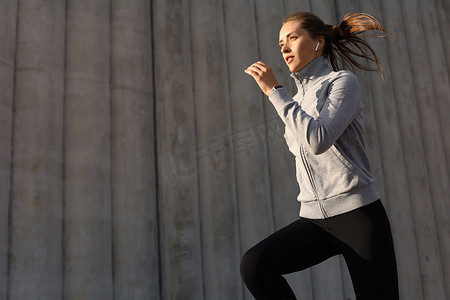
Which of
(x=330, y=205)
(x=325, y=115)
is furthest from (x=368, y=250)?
(x=325, y=115)

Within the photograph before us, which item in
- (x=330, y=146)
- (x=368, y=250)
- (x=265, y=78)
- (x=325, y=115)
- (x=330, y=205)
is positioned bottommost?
(x=368, y=250)

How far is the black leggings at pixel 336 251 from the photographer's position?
4.65ft

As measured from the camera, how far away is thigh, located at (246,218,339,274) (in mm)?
1538

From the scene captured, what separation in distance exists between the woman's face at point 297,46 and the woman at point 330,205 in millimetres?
114

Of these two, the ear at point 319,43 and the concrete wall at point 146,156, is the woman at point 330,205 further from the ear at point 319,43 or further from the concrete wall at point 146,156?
the concrete wall at point 146,156

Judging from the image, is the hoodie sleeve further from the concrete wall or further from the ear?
the concrete wall

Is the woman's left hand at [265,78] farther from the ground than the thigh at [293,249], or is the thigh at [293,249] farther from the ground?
the woman's left hand at [265,78]


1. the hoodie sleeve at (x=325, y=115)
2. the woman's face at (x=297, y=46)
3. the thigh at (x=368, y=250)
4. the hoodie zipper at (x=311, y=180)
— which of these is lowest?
the thigh at (x=368, y=250)

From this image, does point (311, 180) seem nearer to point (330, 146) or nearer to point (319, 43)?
point (330, 146)

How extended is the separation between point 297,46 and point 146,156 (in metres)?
1.26

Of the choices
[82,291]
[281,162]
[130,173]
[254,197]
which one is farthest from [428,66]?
[82,291]

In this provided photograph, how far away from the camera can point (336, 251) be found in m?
1.62

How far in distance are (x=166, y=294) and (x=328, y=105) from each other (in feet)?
5.11

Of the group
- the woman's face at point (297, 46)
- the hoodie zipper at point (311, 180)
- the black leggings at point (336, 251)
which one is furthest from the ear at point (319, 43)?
the black leggings at point (336, 251)
